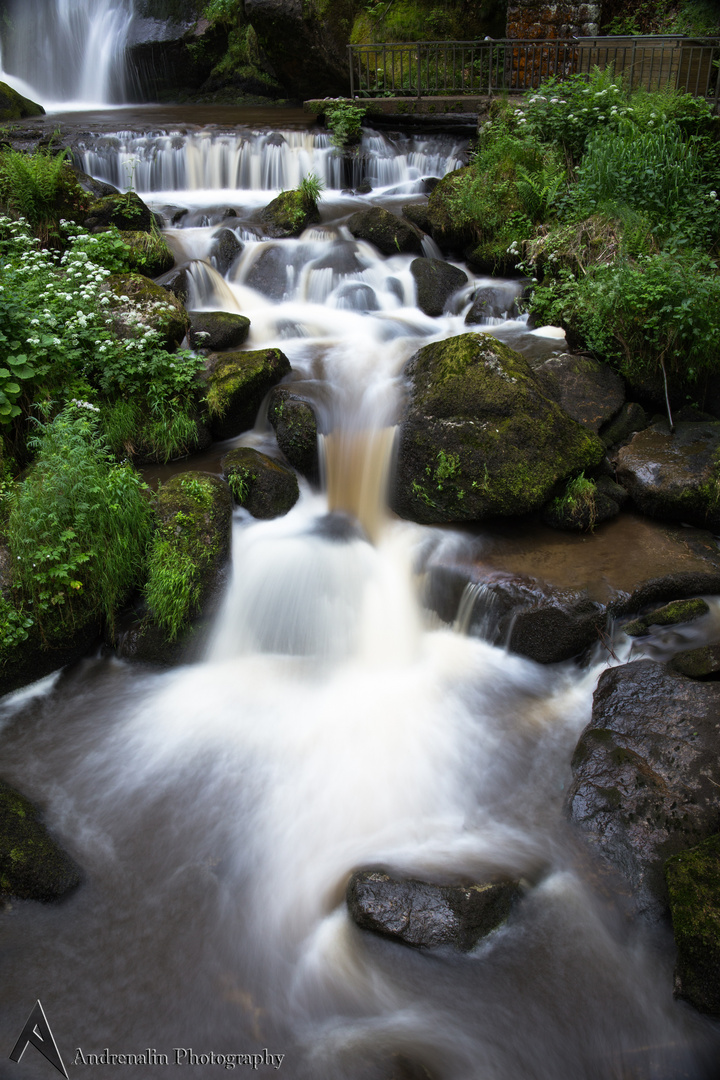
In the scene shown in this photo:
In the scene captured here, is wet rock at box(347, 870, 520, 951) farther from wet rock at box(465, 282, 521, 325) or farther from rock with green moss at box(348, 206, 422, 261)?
rock with green moss at box(348, 206, 422, 261)

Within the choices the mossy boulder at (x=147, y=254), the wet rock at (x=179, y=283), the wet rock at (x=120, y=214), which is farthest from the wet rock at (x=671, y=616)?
the wet rock at (x=120, y=214)

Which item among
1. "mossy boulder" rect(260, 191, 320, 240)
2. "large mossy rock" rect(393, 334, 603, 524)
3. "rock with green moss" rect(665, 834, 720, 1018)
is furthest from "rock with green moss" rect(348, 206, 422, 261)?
"rock with green moss" rect(665, 834, 720, 1018)

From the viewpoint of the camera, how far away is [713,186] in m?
7.55

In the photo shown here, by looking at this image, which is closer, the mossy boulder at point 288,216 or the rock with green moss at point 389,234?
the rock with green moss at point 389,234

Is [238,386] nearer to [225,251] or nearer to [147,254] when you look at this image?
[147,254]

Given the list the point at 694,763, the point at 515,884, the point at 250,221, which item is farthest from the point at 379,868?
the point at 250,221

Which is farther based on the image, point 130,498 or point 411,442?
point 411,442

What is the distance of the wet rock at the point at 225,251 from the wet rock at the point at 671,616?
6.62 metres

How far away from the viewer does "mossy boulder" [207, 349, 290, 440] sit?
6.32 metres

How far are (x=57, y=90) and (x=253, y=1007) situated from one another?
21979 millimetres

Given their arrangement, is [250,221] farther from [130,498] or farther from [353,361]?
[130,498]

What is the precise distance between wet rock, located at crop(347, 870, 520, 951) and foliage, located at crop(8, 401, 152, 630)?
9.00ft

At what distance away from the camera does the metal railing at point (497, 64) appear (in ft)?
39.2

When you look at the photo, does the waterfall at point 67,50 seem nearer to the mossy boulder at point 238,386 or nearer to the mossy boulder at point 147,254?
the mossy boulder at point 147,254
